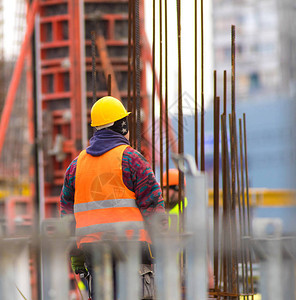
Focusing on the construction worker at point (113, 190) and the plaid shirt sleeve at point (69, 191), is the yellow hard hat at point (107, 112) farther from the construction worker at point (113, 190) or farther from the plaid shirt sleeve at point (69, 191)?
the plaid shirt sleeve at point (69, 191)

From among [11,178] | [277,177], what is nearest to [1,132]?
[11,178]

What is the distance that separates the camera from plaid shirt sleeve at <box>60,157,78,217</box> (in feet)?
11.4

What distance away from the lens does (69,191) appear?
3.51 meters

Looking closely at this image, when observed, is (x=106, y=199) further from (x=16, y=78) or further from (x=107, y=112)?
(x=16, y=78)

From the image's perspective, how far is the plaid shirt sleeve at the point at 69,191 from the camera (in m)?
3.47

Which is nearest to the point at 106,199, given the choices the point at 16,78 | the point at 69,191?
the point at 69,191

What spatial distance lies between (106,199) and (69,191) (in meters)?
0.31

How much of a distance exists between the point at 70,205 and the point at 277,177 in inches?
816

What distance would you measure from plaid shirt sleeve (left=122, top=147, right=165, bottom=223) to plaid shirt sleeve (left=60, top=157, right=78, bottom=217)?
0.34 metres

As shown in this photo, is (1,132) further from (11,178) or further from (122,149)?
(11,178)

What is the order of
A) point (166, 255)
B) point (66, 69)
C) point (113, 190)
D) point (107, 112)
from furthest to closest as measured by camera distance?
point (66, 69) < point (107, 112) < point (113, 190) < point (166, 255)

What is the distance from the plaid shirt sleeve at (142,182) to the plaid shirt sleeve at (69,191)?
0.34 meters

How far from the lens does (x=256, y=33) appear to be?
5522 centimetres

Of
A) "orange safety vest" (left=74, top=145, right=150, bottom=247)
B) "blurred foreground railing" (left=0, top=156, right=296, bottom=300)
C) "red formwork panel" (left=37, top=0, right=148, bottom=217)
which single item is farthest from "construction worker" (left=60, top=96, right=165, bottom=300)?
"red formwork panel" (left=37, top=0, right=148, bottom=217)
